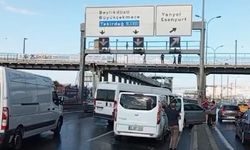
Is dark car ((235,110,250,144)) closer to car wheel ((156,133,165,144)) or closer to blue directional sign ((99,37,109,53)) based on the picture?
car wheel ((156,133,165,144))

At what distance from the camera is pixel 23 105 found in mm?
14227

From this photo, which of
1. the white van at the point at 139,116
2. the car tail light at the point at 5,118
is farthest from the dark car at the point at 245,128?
the car tail light at the point at 5,118

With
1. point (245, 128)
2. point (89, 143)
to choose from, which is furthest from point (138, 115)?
point (245, 128)

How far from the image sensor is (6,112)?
1287cm

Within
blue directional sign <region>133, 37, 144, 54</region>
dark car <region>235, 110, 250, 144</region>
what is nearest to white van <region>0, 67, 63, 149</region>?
dark car <region>235, 110, 250, 144</region>

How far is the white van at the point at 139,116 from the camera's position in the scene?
17.4 m

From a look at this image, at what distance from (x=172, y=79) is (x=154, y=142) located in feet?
434

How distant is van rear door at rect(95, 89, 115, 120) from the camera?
26.5m

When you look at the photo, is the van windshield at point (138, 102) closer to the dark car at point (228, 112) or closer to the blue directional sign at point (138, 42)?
the dark car at point (228, 112)

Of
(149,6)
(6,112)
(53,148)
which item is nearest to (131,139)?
(53,148)

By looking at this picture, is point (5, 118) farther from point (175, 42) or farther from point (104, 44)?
point (104, 44)

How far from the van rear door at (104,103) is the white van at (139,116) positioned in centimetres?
838

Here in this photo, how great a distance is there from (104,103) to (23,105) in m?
12.8

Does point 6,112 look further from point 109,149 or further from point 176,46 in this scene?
point 176,46
